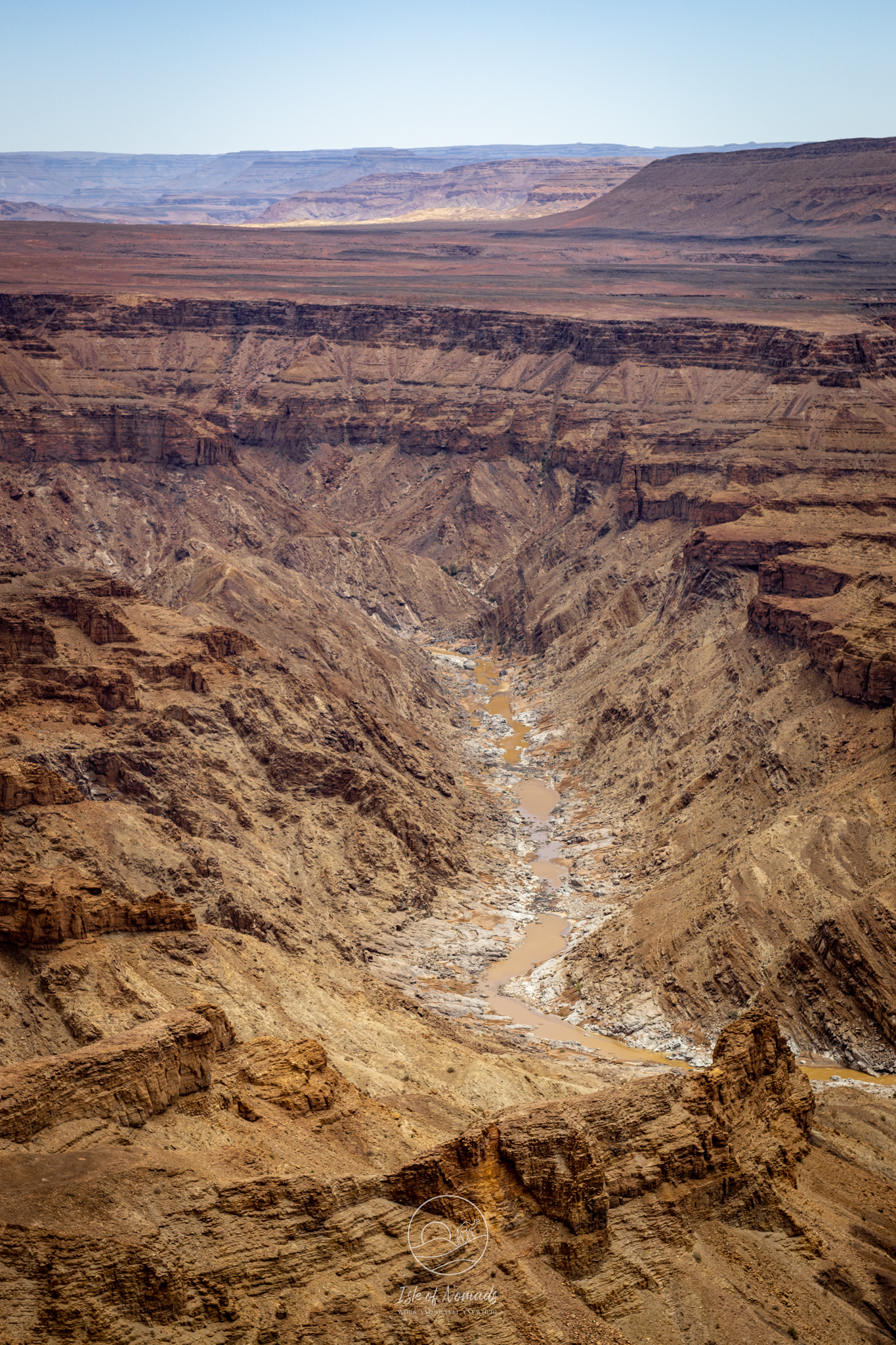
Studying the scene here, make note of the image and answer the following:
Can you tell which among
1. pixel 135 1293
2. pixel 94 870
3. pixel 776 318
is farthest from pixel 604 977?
pixel 776 318

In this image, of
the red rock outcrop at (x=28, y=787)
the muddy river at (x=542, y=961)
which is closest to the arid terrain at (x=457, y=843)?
the red rock outcrop at (x=28, y=787)

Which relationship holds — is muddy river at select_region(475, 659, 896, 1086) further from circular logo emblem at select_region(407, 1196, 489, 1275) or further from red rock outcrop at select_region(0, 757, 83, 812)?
circular logo emblem at select_region(407, 1196, 489, 1275)

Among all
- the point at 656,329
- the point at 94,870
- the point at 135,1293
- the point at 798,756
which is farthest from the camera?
the point at 656,329

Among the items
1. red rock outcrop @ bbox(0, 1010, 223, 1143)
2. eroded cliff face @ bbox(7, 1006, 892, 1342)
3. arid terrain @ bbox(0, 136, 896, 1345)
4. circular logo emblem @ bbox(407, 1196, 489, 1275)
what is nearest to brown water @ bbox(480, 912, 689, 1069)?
arid terrain @ bbox(0, 136, 896, 1345)

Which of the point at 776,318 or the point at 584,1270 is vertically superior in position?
the point at 776,318

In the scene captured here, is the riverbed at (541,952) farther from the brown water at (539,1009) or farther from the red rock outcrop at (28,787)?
the red rock outcrop at (28,787)

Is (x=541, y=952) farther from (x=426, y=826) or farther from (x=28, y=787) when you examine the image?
(x=28, y=787)

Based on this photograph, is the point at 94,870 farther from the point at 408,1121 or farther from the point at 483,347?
the point at 483,347
